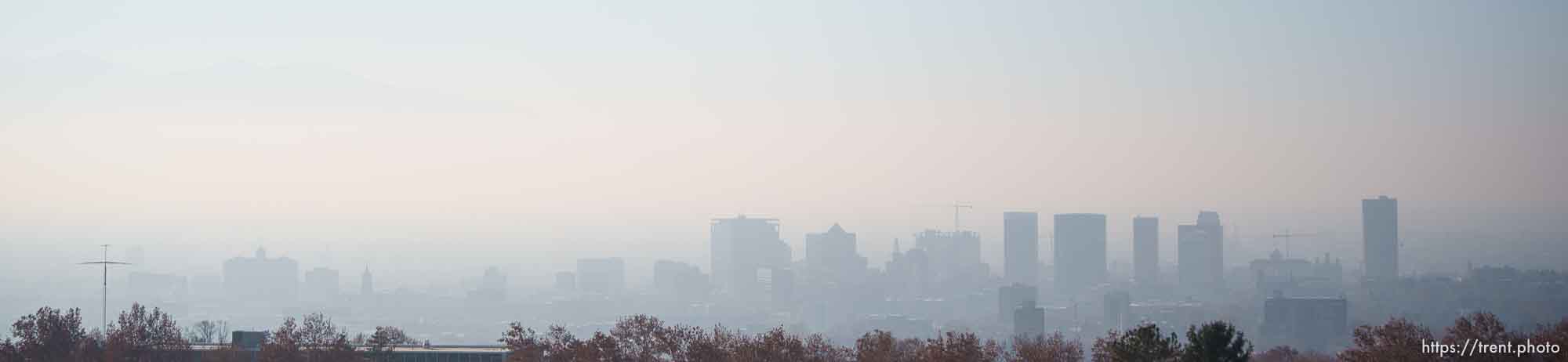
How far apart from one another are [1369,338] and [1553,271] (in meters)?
125

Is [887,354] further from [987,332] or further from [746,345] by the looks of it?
[987,332]

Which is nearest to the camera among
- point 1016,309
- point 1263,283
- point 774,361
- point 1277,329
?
point 774,361

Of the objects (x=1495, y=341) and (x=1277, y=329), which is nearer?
(x=1495, y=341)

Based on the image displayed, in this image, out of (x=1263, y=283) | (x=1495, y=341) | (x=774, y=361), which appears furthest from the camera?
(x=1263, y=283)

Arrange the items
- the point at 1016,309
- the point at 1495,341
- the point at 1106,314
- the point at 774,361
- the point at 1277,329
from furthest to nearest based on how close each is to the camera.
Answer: the point at 1106,314
the point at 1016,309
the point at 1277,329
the point at 774,361
the point at 1495,341

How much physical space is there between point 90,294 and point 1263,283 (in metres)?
175

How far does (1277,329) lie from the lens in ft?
437

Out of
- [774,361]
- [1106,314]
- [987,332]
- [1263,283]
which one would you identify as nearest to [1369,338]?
[774,361]

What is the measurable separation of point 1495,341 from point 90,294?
636 feet

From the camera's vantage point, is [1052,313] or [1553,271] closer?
[1553,271]

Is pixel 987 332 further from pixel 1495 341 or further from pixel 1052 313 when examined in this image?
pixel 1495 341

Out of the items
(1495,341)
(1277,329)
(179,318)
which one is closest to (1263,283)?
(1277,329)

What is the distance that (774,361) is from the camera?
3738 cm

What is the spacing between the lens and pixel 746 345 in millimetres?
38562
